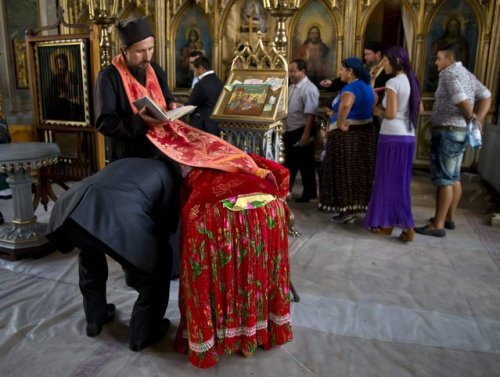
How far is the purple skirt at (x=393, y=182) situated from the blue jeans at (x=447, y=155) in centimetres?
32

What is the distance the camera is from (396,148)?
3.94 meters

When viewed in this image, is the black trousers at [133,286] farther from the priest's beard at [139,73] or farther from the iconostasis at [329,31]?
the iconostasis at [329,31]

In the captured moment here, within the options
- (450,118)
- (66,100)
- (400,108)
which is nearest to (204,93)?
(66,100)

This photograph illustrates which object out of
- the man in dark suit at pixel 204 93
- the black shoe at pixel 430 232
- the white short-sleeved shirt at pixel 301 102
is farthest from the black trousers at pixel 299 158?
the black shoe at pixel 430 232

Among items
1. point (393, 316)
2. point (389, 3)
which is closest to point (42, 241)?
point (393, 316)

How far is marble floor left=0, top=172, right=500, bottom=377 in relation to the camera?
219 centimetres

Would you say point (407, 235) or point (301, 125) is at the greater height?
point (301, 125)

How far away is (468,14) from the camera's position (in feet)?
21.2

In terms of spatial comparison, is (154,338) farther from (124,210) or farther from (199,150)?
(199,150)

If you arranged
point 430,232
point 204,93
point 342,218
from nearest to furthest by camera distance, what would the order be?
point 430,232 < point 342,218 < point 204,93

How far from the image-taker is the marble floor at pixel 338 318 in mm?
2193

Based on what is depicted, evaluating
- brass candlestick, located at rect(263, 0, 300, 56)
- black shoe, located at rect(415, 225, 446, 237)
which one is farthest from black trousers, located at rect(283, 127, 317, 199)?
brass candlestick, located at rect(263, 0, 300, 56)

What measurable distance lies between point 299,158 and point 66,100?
9.04ft

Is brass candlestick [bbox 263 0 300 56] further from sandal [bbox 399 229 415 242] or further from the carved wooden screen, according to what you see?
the carved wooden screen
